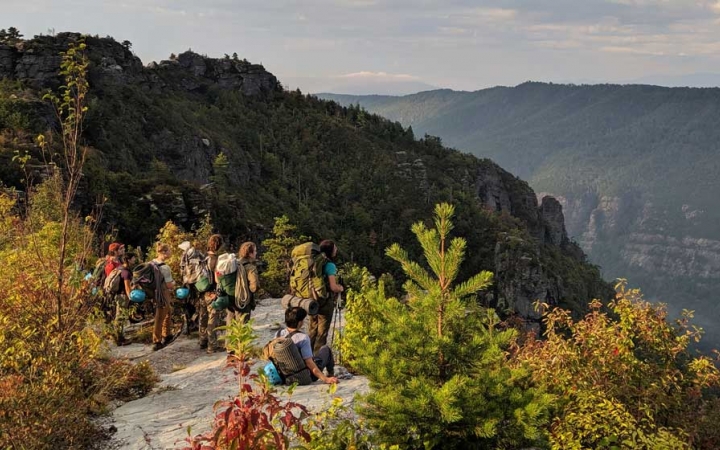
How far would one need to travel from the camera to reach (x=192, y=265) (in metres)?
9.02

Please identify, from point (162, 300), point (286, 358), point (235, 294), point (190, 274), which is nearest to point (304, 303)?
point (286, 358)

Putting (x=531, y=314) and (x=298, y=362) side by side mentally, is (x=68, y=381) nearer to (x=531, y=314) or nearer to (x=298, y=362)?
(x=298, y=362)

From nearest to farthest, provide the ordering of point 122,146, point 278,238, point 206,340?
1. point 206,340
2. point 278,238
3. point 122,146

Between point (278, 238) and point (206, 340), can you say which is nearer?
point (206, 340)

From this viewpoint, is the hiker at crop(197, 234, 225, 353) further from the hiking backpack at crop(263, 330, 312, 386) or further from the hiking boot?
the hiking backpack at crop(263, 330, 312, 386)

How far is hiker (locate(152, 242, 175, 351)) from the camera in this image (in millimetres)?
8828

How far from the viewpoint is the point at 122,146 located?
57688mm

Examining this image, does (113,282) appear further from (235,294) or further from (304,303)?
(304,303)

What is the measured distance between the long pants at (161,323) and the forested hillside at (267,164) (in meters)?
14.9

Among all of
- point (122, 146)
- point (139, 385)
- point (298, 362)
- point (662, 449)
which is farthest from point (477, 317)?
point (122, 146)

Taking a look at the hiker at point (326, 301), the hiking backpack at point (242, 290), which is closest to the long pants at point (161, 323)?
the hiking backpack at point (242, 290)

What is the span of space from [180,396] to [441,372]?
3.56 m

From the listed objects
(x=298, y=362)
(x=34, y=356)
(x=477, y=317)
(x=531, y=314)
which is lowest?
(x=531, y=314)

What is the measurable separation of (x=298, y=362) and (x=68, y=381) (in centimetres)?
243
